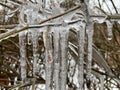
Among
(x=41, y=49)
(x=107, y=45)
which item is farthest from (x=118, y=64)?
(x=41, y=49)

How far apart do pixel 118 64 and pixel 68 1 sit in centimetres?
81

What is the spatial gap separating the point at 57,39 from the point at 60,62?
0.08m

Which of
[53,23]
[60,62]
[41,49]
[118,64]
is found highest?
[53,23]

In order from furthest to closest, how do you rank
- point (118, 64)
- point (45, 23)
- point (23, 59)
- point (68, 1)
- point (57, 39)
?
1. point (118, 64)
2. point (68, 1)
3. point (23, 59)
4. point (57, 39)
5. point (45, 23)

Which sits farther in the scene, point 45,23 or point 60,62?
point 60,62

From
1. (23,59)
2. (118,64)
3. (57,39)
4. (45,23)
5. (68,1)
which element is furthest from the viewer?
(118,64)

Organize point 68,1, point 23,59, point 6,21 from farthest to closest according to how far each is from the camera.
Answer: point 6,21 < point 68,1 < point 23,59

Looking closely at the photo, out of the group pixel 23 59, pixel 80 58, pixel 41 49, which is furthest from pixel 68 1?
pixel 80 58

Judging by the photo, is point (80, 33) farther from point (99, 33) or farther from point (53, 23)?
point (99, 33)

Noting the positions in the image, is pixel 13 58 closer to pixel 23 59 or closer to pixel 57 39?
pixel 23 59

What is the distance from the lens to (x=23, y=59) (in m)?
1.34

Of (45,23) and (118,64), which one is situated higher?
(45,23)

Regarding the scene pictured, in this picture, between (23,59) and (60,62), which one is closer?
(60,62)

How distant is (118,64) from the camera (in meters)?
2.85
